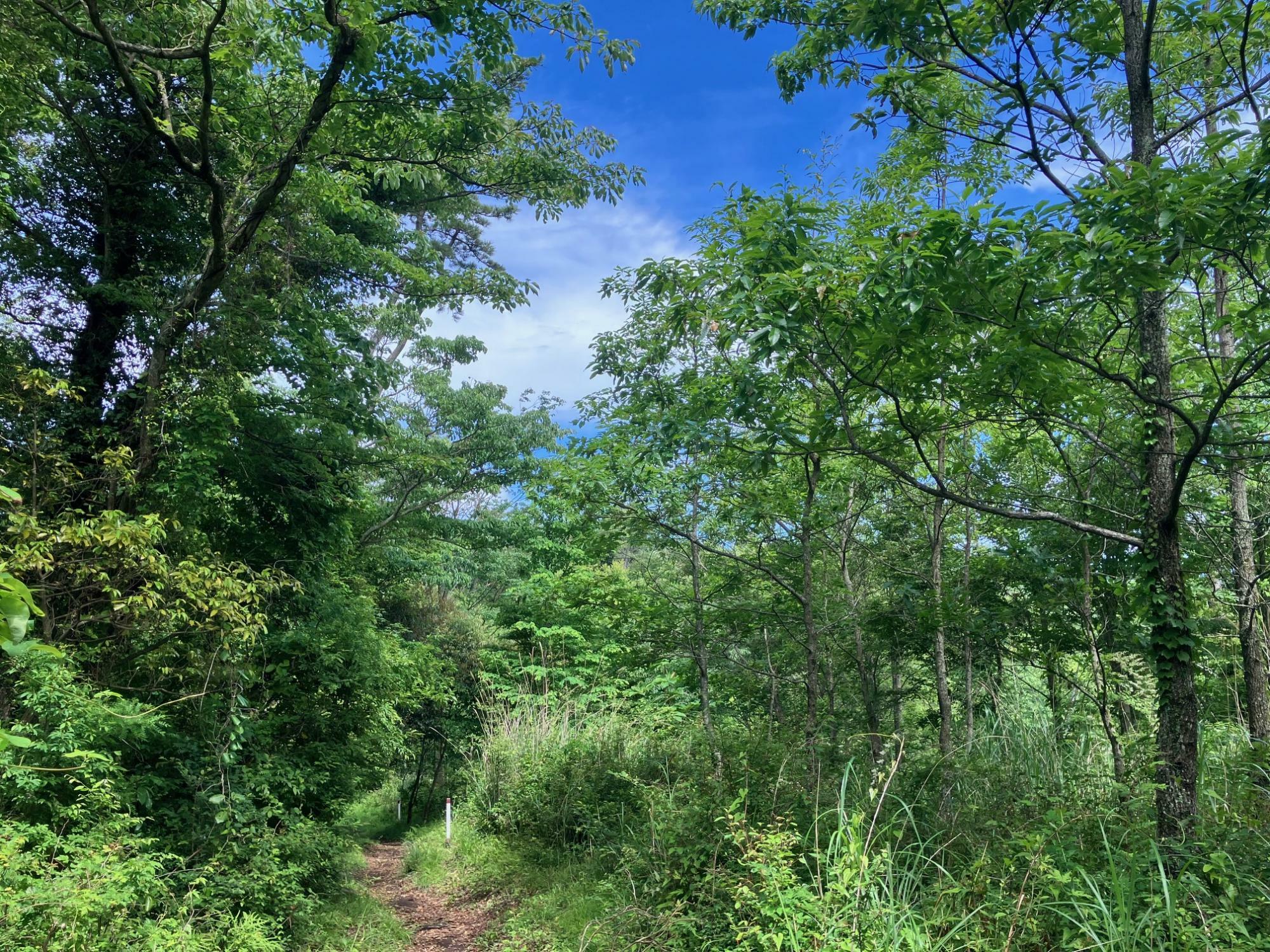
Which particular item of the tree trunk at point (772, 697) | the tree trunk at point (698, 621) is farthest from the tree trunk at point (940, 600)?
the tree trunk at point (698, 621)

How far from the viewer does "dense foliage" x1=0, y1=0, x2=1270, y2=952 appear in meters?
3.39

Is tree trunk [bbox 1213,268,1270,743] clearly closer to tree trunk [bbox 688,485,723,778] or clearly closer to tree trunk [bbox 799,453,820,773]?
tree trunk [bbox 799,453,820,773]

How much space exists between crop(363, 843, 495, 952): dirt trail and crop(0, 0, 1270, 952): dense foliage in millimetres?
494

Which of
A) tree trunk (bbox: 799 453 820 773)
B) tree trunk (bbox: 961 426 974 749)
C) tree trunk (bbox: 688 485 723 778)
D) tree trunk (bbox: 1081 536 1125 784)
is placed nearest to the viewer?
tree trunk (bbox: 1081 536 1125 784)

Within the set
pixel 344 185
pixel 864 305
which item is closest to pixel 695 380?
pixel 864 305

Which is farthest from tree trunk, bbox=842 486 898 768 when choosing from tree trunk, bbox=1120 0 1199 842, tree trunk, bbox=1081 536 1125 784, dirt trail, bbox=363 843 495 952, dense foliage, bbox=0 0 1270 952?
dirt trail, bbox=363 843 495 952

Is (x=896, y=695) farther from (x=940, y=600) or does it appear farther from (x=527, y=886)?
(x=527, y=886)

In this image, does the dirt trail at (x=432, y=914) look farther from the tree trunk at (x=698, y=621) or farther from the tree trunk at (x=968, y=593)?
the tree trunk at (x=968, y=593)

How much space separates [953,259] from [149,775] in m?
6.64

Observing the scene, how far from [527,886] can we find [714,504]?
13.6 feet

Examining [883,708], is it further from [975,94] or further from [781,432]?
[975,94]

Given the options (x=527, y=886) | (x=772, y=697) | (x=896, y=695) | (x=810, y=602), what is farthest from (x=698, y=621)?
(x=527, y=886)

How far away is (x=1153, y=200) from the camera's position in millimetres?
2885

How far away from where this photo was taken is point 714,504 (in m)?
7.06
